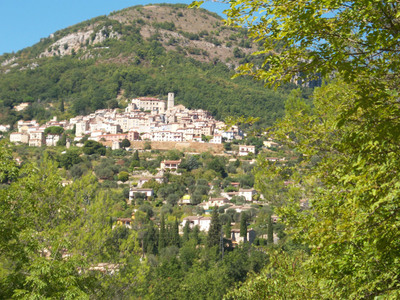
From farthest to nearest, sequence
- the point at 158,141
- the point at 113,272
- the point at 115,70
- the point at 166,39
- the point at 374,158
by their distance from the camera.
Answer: the point at 166,39 < the point at 115,70 < the point at 158,141 < the point at 113,272 < the point at 374,158


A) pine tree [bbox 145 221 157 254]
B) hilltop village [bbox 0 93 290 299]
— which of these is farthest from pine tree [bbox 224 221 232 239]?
pine tree [bbox 145 221 157 254]

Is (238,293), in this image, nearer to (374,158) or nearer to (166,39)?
(374,158)

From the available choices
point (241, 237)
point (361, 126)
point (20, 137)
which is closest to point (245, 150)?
point (241, 237)

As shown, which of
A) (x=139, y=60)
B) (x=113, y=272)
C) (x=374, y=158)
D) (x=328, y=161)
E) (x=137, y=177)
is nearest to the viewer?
(x=374, y=158)

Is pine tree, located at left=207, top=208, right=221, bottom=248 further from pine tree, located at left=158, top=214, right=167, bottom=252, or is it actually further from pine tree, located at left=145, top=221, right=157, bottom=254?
pine tree, located at left=145, top=221, right=157, bottom=254

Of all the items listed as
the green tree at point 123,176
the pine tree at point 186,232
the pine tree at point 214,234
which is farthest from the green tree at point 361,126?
the green tree at point 123,176

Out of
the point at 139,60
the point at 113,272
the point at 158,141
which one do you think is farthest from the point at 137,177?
the point at 139,60
